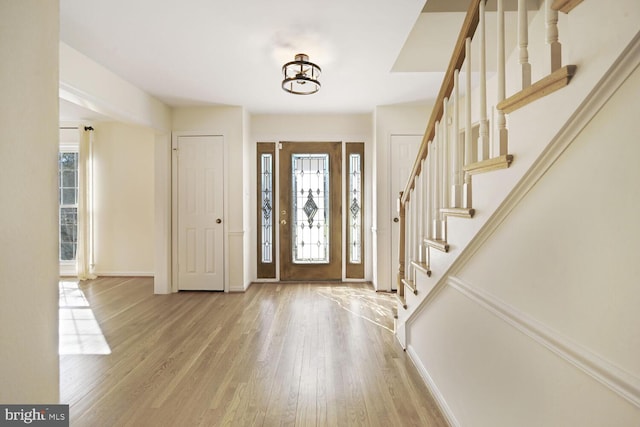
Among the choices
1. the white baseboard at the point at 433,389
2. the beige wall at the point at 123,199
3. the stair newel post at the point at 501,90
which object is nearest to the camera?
the stair newel post at the point at 501,90

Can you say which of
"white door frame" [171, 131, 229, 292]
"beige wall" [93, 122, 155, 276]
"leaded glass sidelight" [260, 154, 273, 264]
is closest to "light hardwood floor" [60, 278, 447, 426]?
"white door frame" [171, 131, 229, 292]

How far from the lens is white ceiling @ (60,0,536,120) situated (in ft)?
7.42

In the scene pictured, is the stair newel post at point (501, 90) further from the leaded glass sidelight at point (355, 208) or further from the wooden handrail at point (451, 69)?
the leaded glass sidelight at point (355, 208)

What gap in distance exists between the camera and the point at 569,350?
949 mm

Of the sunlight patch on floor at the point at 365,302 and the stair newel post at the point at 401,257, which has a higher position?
the stair newel post at the point at 401,257

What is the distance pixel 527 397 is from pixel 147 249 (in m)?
5.57

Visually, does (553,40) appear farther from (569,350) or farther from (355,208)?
(355,208)

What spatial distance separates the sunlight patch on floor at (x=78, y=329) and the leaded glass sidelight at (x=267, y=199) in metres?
2.31

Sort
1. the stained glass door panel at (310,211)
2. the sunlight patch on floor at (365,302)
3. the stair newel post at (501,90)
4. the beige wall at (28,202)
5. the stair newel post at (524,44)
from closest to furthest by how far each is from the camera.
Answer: the beige wall at (28,202)
the stair newel post at (524,44)
the stair newel post at (501,90)
the sunlight patch on floor at (365,302)
the stained glass door panel at (310,211)

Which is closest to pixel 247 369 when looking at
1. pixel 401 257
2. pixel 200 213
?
pixel 401 257

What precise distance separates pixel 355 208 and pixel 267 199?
4.39ft

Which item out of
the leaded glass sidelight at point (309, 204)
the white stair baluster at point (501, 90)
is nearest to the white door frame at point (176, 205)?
the leaded glass sidelight at point (309, 204)

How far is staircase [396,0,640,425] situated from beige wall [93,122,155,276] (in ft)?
14.8

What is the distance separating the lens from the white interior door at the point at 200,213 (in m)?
4.54
